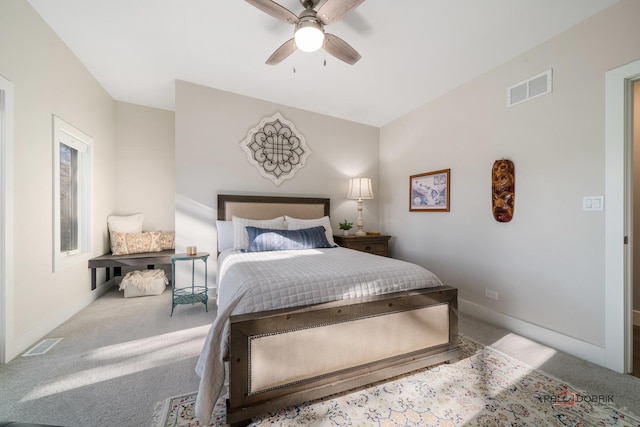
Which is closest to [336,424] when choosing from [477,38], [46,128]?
[477,38]

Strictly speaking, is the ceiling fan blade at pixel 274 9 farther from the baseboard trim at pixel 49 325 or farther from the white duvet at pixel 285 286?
the baseboard trim at pixel 49 325

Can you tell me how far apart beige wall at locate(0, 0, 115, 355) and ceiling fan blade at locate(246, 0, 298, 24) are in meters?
1.89

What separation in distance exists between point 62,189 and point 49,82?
1.12 m

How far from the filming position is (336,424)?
1447mm

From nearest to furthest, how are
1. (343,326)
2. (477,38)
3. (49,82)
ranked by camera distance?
1. (343,326)
2. (477,38)
3. (49,82)

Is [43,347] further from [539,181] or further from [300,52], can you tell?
[539,181]

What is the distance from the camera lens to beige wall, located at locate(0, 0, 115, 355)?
84.6 inches

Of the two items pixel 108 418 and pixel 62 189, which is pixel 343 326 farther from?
pixel 62 189

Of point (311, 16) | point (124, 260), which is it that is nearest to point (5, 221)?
point (124, 260)

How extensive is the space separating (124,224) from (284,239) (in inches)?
102

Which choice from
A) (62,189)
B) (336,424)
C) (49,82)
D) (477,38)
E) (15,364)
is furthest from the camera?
(62,189)

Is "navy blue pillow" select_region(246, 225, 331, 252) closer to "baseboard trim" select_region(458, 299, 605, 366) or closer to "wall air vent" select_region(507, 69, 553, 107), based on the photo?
"baseboard trim" select_region(458, 299, 605, 366)

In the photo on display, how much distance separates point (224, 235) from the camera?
348 centimetres

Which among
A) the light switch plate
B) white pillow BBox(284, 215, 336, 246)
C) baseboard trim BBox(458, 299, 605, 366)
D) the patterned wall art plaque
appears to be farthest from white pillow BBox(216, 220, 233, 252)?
the light switch plate
